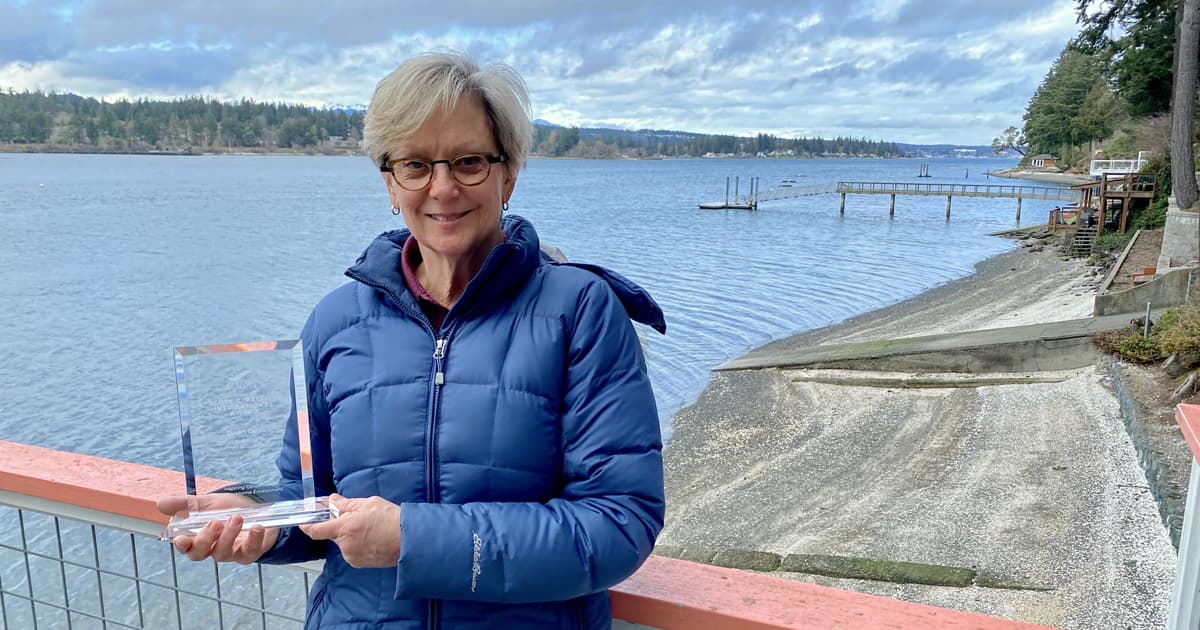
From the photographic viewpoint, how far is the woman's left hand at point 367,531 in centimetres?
138

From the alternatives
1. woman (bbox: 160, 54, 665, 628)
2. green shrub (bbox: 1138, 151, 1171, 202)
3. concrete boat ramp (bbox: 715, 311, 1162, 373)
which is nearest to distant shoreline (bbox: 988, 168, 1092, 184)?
green shrub (bbox: 1138, 151, 1171, 202)

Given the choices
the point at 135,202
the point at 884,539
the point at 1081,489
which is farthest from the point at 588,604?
the point at 135,202

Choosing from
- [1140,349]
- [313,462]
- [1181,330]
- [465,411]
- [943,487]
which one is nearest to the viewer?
[465,411]

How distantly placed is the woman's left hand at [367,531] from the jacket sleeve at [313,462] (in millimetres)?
307

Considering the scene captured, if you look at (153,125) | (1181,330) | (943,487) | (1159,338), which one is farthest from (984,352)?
(153,125)

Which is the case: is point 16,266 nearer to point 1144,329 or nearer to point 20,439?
point 20,439

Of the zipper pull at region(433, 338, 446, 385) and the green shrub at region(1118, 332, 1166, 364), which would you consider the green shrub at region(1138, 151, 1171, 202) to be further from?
the zipper pull at region(433, 338, 446, 385)

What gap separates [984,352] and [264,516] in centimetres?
1731

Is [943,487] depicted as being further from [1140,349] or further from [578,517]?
[578,517]

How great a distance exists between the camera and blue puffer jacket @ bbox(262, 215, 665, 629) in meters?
1.36

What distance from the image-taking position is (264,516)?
158 centimetres

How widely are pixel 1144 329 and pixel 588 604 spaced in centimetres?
1689

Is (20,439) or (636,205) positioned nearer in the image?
(20,439)

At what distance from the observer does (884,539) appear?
9.83 m
